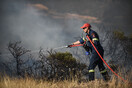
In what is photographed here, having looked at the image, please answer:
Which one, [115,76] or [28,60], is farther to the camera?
[28,60]

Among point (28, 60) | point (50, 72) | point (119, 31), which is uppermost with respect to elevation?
point (119, 31)

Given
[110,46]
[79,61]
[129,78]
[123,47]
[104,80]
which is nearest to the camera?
[129,78]

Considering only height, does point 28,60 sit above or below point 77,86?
above

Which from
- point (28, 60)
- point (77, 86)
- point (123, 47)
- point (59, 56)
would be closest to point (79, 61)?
point (59, 56)

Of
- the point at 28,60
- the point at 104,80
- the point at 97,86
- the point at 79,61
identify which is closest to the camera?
the point at 97,86

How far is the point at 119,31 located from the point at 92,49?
831 cm

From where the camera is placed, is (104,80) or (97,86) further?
(104,80)

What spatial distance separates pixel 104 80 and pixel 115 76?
1.44 ft

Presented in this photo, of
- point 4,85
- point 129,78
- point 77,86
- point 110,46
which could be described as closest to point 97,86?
point 77,86

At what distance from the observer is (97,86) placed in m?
4.66

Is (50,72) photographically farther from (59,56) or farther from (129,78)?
(129,78)

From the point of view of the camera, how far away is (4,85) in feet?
16.7

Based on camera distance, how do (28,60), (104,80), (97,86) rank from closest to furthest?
(97,86) < (104,80) < (28,60)

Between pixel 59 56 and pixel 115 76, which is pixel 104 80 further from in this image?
pixel 59 56
